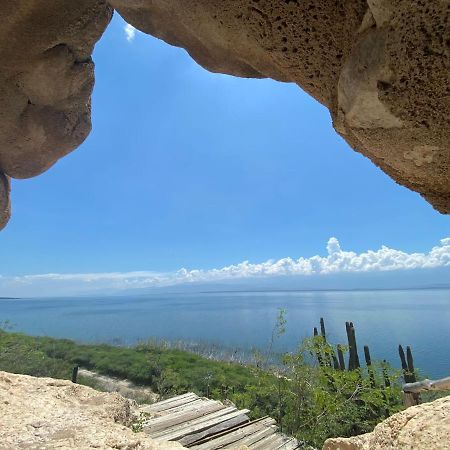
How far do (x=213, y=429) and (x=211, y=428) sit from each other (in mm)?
33

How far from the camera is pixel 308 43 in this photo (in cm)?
192

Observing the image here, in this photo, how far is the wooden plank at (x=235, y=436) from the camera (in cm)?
466

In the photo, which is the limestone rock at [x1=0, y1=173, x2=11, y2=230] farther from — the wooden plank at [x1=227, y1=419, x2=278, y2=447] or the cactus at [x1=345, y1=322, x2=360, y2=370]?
the cactus at [x1=345, y1=322, x2=360, y2=370]

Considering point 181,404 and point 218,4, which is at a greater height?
point 218,4

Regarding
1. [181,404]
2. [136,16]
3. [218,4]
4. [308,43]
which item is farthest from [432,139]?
[181,404]

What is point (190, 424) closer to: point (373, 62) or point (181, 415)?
point (181, 415)

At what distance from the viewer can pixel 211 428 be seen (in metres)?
5.11

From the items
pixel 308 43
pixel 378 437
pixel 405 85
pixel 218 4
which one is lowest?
pixel 378 437

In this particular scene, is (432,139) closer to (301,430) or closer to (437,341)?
(301,430)

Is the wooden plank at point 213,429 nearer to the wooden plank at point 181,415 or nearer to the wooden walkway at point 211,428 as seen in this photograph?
the wooden walkway at point 211,428

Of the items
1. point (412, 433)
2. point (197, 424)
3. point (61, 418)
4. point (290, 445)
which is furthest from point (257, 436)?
point (412, 433)

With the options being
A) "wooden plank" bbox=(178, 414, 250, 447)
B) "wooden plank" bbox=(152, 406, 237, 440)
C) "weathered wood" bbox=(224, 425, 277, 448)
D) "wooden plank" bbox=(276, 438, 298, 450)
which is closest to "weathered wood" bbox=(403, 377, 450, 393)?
"wooden plank" bbox=(276, 438, 298, 450)

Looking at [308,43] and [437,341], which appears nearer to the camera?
[308,43]

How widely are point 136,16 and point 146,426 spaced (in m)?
5.30
